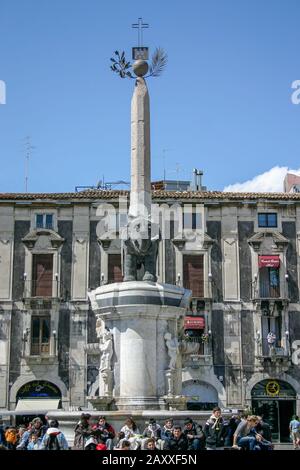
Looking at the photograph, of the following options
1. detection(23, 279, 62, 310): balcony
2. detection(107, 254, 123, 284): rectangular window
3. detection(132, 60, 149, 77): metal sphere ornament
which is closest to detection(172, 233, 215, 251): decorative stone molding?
detection(107, 254, 123, 284): rectangular window

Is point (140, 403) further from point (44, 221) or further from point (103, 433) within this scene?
point (44, 221)

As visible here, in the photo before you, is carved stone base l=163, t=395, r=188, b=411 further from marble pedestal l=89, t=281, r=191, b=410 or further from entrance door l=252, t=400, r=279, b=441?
entrance door l=252, t=400, r=279, b=441

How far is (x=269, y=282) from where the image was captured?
41.7 metres

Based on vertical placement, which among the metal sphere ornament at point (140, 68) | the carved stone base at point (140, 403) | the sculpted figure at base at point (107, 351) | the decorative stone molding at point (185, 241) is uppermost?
the metal sphere ornament at point (140, 68)

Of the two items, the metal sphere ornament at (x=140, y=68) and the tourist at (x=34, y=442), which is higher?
the metal sphere ornament at (x=140, y=68)

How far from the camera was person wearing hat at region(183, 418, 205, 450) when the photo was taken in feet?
48.4

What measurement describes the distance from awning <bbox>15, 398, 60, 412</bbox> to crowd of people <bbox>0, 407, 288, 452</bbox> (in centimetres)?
2296

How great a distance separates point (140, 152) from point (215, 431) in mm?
8967

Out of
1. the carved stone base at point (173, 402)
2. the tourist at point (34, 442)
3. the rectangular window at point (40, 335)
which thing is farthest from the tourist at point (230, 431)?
the rectangular window at point (40, 335)

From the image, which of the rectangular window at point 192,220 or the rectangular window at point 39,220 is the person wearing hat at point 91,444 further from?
the rectangular window at point 39,220

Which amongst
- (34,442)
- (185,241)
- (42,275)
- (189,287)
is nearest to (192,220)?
(185,241)

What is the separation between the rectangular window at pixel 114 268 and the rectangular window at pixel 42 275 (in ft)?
10.5

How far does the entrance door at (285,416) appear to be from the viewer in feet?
129
